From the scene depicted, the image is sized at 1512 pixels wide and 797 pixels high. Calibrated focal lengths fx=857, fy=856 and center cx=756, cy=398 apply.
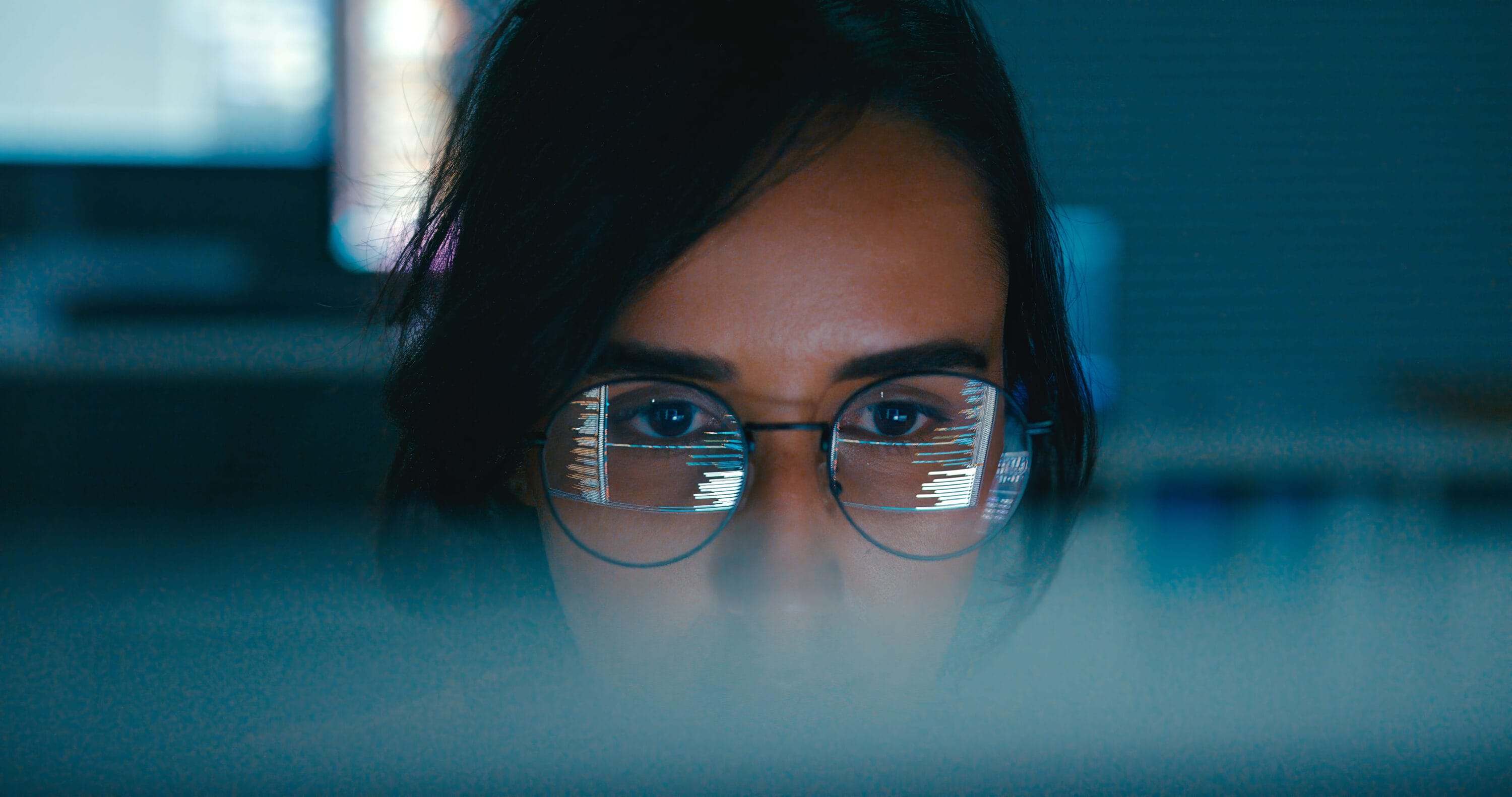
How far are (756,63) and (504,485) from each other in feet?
1.11

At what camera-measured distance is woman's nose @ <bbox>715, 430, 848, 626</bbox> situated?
338mm

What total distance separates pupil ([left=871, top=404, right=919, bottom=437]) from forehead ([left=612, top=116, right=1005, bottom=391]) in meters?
0.03

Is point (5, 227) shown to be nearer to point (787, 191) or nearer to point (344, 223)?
point (787, 191)

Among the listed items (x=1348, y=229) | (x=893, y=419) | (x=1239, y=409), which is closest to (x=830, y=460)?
(x=893, y=419)

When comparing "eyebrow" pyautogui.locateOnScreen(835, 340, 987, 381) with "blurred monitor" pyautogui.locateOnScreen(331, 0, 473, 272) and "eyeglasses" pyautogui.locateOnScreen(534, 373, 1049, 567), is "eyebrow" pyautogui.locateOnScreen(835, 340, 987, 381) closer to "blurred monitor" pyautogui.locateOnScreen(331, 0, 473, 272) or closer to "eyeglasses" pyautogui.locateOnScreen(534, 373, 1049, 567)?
"eyeglasses" pyautogui.locateOnScreen(534, 373, 1049, 567)

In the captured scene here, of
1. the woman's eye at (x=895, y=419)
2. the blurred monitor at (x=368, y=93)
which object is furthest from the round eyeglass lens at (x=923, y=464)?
the blurred monitor at (x=368, y=93)

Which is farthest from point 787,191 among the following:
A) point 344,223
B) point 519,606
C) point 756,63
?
point 344,223

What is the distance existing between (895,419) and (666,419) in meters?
0.13

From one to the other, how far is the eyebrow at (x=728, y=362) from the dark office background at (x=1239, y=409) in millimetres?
115

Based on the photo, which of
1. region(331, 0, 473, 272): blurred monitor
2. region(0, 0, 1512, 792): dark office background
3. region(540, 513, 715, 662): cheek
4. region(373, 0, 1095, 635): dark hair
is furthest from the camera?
region(331, 0, 473, 272): blurred monitor

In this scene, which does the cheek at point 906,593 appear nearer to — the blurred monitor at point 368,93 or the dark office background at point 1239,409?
the dark office background at point 1239,409

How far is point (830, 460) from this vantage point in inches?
18.0

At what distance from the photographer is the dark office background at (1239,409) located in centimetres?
24

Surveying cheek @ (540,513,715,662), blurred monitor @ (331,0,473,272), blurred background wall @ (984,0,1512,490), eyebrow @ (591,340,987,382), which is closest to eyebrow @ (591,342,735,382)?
eyebrow @ (591,340,987,382)
